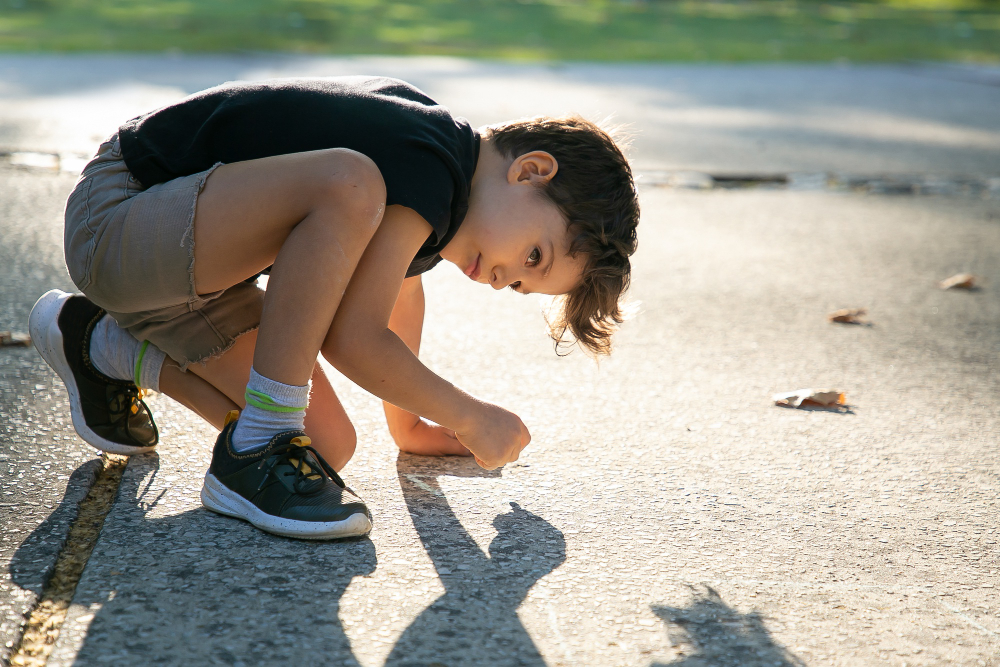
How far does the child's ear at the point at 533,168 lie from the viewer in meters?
1.77

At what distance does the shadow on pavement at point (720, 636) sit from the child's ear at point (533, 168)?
0.81 m

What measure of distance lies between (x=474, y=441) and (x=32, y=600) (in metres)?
0.75

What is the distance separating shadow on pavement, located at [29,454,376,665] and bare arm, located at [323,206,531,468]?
0.28 metres

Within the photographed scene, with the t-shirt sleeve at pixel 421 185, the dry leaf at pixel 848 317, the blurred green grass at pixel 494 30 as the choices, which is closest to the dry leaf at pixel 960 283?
the dry leaf at pixel 848 317

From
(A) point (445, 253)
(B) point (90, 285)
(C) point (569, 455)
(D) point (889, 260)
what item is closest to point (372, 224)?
(A) point (445, 253)

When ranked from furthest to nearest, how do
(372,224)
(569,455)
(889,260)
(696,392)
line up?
(889,260), (696,392), (569,455), (372,224)

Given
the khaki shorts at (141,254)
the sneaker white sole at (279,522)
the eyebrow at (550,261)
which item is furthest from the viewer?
the eyebrow at (550,261)

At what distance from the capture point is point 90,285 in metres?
1.73

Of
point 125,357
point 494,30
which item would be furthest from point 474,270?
point 494,30

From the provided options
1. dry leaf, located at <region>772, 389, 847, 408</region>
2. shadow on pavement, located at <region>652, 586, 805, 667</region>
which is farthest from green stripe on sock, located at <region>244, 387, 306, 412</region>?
dry leaf, located at <region>772, 389, 847, 408</region>

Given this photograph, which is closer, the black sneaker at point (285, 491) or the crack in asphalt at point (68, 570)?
the crack in asphalt at point (68, 570)

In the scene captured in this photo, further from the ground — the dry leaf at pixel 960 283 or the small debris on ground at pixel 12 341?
the dry leaf at pixel 960 283

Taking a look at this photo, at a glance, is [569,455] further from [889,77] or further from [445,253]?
[889,77]

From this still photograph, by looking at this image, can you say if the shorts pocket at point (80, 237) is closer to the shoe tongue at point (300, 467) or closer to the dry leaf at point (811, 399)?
the shoe tongue at point (300, 467)
